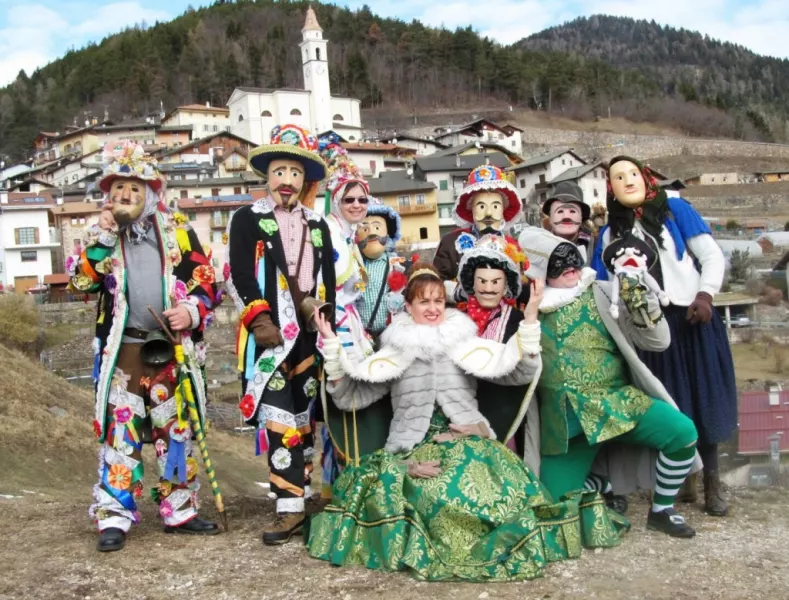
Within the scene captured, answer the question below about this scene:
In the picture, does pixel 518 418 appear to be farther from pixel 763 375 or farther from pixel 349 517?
pixel 763 375

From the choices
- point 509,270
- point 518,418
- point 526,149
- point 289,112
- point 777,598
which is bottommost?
point 777,598

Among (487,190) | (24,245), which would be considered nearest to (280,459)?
(487,190)

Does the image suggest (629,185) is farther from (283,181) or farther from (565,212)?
(283,181)

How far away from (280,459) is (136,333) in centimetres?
113

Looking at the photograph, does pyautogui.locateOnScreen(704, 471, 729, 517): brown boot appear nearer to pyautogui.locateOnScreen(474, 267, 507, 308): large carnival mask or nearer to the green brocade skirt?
the green brocade skirt

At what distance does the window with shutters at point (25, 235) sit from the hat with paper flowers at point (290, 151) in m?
44.6

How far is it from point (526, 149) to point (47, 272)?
45789 millimetres

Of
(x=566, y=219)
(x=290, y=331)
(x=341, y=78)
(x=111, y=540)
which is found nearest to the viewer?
(x=111, y=540)

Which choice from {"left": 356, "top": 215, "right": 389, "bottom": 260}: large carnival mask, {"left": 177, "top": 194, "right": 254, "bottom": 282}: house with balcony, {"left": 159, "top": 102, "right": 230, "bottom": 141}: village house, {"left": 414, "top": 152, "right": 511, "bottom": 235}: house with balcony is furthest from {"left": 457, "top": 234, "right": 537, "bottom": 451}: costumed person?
{"left": 159, "top": 102, "right": 230, "bottom": 141}: village house

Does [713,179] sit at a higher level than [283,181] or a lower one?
higher

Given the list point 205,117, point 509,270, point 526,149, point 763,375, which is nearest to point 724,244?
point 763,375

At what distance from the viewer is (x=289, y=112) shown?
74.6m

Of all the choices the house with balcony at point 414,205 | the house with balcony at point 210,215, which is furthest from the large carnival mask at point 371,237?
the house with balcony at point 414,205

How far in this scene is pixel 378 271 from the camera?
5633 millimetres
